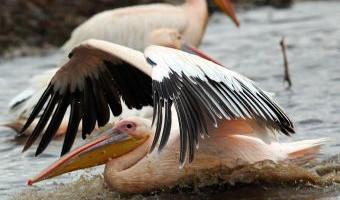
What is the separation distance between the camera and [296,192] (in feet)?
19.3

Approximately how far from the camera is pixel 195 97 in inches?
209

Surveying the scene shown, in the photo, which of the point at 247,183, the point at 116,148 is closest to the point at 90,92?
the point at 116,148

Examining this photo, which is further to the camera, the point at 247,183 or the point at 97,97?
the point at 97,97

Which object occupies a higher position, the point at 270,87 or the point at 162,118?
the point at 162,118

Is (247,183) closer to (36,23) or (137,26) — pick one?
(137,26)

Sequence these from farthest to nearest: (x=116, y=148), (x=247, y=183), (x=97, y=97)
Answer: (x=97, y=97), (x=116, y=148), (x=247, y=183)

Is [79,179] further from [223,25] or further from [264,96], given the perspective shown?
[223,25]

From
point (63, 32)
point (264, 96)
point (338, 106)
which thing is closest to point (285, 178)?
point (264, 96)

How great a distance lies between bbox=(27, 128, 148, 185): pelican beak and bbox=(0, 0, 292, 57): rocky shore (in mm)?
6344

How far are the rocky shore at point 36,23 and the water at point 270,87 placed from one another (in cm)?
41

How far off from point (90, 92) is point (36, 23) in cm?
601

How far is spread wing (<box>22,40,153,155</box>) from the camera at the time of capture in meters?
6.84

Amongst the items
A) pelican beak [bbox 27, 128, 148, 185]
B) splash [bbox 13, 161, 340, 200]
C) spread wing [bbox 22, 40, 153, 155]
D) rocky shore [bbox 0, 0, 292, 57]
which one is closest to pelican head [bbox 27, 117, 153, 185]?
pelican beak [bbox 27, 128, 148, 185]

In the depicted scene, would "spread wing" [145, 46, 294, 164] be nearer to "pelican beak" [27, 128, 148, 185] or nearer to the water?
the water
